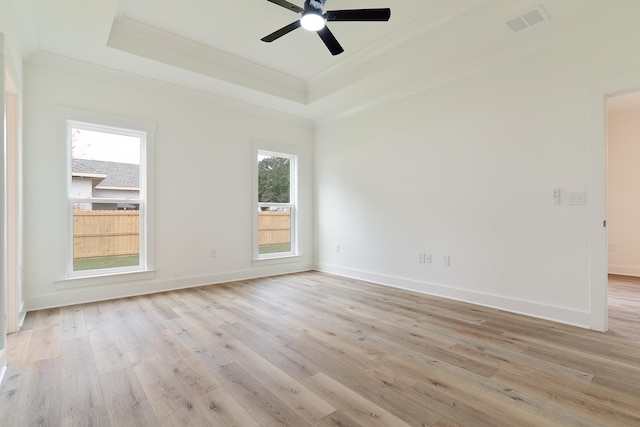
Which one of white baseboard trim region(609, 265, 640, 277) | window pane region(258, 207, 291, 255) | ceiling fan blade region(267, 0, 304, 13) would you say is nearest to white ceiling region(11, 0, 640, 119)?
ceiling fan blade region(267, 0, 304, 13)

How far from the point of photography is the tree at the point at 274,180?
17.5ft

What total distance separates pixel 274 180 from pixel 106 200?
2.48 m

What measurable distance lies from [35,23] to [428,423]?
4.35 meters

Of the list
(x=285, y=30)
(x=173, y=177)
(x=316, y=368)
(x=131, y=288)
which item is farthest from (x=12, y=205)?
(x=316, y=368)

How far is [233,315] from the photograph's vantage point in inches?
127

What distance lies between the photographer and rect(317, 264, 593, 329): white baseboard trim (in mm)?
2955

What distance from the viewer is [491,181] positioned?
3.54 metres

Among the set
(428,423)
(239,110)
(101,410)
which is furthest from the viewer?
(239,110)

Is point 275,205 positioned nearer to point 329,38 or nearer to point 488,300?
point 329,38

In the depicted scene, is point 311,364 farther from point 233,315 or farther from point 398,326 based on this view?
point 233,315

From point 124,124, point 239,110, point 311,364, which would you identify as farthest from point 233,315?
point 239,110

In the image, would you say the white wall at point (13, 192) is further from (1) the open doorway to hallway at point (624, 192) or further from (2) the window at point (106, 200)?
(1) the open doorway to hallway at point (624, 192)

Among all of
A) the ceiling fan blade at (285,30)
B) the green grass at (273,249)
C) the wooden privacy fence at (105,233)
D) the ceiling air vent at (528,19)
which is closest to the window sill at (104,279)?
the wooden privacy fence at (105,233)

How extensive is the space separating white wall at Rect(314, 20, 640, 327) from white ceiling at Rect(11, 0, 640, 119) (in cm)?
26
